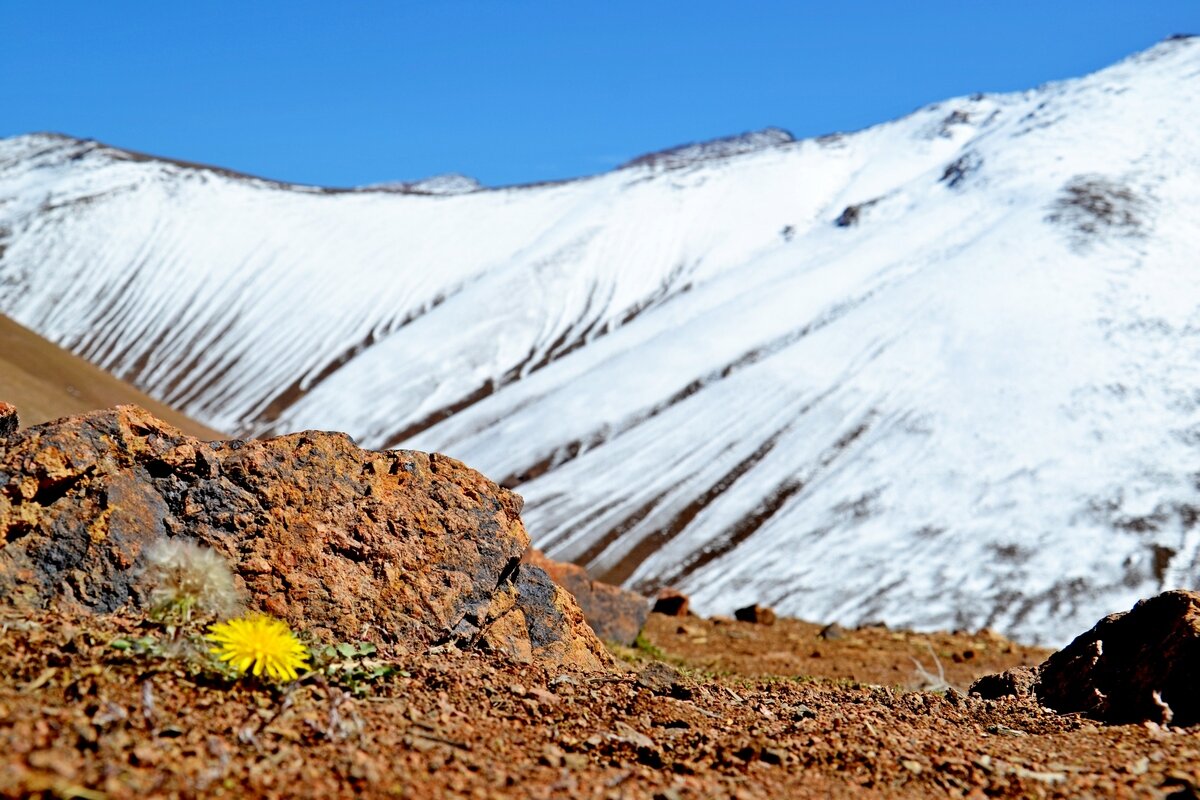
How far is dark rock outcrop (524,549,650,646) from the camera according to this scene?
14.3m

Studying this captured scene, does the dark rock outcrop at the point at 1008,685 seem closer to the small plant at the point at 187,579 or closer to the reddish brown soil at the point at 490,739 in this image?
the reddish brown soil at the point at 490,739

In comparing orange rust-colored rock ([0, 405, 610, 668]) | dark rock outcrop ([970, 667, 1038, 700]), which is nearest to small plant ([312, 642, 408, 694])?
orange rust-colored rock ([0, 405, 610, 668])

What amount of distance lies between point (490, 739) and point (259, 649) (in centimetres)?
108

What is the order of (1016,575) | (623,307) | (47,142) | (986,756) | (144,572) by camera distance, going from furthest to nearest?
(47,142) → (623,307) → (1016,575) → (144,572) → (986,756)

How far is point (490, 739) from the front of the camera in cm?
472

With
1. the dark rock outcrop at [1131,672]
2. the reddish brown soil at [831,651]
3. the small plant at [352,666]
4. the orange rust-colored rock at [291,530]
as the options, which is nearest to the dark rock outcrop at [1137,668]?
the dark rock outcrop at [1131,672]

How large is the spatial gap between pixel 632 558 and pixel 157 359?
53.2 metres

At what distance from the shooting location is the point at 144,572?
18.9ft

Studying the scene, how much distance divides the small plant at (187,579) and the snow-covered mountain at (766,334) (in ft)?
109

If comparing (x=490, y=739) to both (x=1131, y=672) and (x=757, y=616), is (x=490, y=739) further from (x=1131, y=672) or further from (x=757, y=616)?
(x=757, y=616)

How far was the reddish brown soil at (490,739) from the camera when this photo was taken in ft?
12.6

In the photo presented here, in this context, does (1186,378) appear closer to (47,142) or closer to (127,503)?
(127,503)

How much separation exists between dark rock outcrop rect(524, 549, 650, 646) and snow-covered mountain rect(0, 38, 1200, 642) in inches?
926

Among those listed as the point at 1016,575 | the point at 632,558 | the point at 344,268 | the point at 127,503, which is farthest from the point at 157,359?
the point at 127,503
